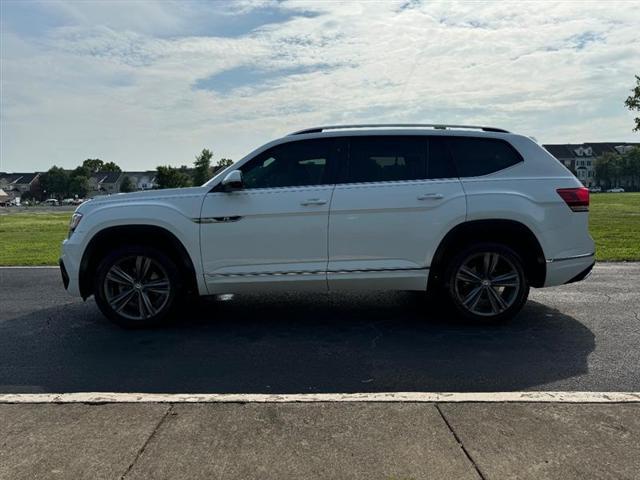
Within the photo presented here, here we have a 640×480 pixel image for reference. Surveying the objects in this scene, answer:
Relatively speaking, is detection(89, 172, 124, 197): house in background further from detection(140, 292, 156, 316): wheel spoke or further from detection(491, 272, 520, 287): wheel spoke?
detection(491, 272, 520, 287): wheel spoke

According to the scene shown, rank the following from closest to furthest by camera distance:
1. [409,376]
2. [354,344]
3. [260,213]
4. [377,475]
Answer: [377,475]
[409,376]
[354,344]
[260,213]

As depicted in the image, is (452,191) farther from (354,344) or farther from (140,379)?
(140,379)

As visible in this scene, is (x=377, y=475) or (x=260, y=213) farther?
(x=260, y=213)

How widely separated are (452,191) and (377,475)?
126 inches

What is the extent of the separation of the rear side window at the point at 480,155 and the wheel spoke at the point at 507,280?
3.46 feet

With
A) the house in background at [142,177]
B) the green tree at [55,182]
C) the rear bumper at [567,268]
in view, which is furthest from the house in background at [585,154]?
the rear bumper at [567,268]

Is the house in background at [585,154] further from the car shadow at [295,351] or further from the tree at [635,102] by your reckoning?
the car shadow at [295,351]

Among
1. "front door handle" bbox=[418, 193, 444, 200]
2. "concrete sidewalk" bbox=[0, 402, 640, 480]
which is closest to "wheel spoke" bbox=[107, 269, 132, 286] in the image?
"concrete sidewalk" bbox=[0, 402, 640, 480]

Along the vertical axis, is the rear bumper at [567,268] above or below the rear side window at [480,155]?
below

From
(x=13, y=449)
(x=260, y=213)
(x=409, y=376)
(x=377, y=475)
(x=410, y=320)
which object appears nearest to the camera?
(x=377, y=475)

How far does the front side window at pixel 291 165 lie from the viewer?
17.2ft

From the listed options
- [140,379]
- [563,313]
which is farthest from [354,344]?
[563,313]

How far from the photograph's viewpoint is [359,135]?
534 cm

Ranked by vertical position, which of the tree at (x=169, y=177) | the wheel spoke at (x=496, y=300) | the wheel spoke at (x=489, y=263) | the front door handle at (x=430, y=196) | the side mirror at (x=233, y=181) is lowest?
the wheel spoke at (x=496, y=300)
